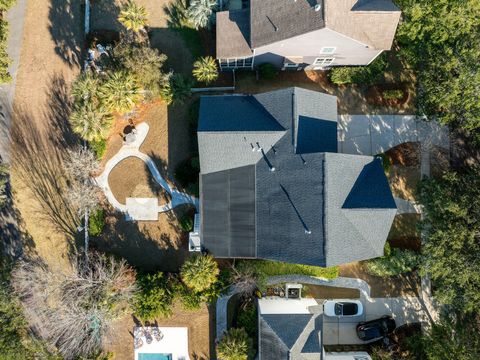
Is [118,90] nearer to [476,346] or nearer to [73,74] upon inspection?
[73,74]

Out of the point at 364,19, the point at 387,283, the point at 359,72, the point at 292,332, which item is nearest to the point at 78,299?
the point at 292,332

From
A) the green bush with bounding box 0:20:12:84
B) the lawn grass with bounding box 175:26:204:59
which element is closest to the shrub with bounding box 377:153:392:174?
the lawn grass with bounding box 175:26:204:59

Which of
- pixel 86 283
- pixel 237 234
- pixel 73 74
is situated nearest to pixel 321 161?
pixel 237 234

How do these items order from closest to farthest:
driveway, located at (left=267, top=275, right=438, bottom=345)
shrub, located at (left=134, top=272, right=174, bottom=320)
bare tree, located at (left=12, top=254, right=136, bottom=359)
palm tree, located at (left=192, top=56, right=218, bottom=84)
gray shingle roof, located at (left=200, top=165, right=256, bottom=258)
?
1. bare tree, located at (left=12, top=254, right=136, bottom=359)
2. shrub, located at (left=134, top=272, right=174, bottom=320)
3. gray shingle roof, located at (left=200, top=165, right=256, bottom=258)
4. palm tree, located at (left=192, top=56, right=218, bottom=84)
5. driveway, located at (left=267, top=275, right=438, bottom=345)

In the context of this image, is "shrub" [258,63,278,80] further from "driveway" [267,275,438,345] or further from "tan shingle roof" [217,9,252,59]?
"driveway" [267,275,438,345]

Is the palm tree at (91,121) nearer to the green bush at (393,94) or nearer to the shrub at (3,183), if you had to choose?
the shrub at (3,183)

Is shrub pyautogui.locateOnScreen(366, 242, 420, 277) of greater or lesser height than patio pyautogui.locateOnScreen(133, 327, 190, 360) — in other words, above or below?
above

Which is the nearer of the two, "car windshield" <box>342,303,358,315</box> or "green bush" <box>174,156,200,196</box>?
"green bush" <box>174,156,200,196</box>
